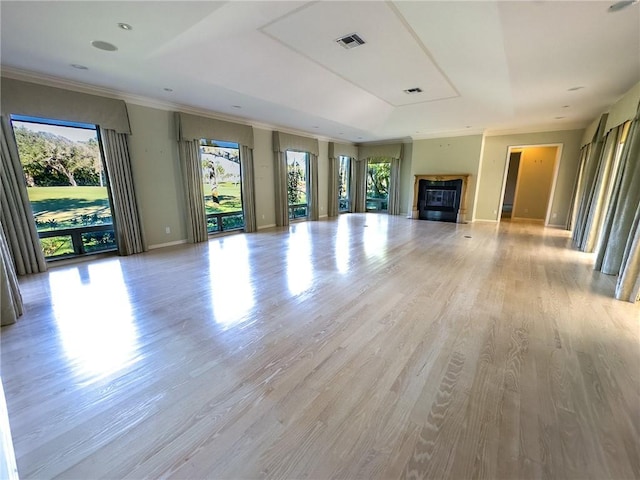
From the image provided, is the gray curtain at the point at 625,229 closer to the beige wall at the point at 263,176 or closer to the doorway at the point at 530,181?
the doorway at the point at 530,181

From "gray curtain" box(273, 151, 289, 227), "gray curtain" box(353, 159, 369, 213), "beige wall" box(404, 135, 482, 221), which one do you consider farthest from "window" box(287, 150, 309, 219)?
"beige wall" box(404, 135, 482, 221)

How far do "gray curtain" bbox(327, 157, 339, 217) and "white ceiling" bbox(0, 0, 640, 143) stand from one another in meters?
3.76

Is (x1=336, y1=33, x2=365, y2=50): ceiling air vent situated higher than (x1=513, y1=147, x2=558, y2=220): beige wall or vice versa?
(x1=336, y1=33, x2=365, y2=50): ceiling air vent

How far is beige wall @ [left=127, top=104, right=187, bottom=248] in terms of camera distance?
471 centimetres

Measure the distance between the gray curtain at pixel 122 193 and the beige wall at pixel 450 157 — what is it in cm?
781

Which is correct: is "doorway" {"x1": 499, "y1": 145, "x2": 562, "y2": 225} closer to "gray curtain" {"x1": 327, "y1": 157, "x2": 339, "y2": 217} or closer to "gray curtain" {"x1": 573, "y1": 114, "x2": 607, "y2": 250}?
"gray curtain" {"x1": 573, "y1": 114, "x2": 607, "y2": 250}

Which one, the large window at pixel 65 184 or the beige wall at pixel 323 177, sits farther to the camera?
the beige wall at pixel 323 177

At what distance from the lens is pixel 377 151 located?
965 cm

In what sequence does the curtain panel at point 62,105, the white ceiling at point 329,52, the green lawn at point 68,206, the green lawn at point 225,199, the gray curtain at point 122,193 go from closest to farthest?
the white ceiling at point 329,52 < the curtain panel at point 62,105 < the green lawn at point 68,206 < the gray curtain at point 122,193 < the green lawn at point 225,199

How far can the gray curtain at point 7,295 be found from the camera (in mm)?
2371

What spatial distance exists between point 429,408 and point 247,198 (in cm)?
597

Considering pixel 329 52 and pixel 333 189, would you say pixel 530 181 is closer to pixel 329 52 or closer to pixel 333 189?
pixel 333 189

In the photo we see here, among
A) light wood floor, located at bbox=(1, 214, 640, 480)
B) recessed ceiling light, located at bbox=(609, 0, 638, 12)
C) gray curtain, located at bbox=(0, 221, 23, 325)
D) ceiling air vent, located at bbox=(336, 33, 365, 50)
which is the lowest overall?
light wood floor, located at bbox=(1, 214, 640, 480)

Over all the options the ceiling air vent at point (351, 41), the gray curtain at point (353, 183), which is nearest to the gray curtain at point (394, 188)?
the gray curtain at point (353, 183)
